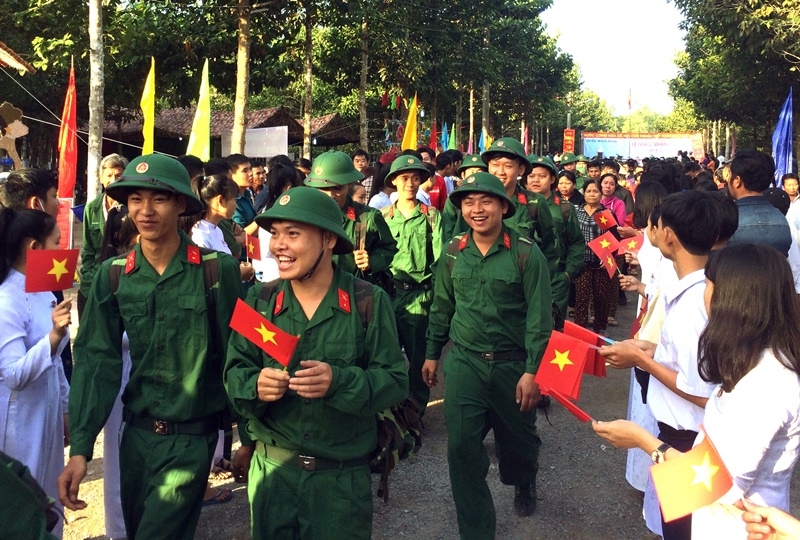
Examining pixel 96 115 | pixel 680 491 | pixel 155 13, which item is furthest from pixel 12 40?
pixel 680 491

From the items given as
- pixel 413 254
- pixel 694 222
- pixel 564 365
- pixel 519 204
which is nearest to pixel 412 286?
pixel 413 254

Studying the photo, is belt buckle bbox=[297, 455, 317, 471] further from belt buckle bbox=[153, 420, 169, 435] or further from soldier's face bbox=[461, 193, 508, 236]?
soldier's face bbox=[461, 193, 508, 236]

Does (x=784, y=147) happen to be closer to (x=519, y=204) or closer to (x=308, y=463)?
(x=519, y=204)

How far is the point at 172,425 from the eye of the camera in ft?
9.07

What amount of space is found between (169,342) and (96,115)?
876 cm

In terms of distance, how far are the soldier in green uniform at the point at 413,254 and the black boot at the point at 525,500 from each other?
4.72 feet

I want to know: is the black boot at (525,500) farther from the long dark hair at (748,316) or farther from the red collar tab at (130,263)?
the red collar tab at (130,263)

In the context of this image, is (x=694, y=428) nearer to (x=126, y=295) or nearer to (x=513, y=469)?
(x=513, y=469)

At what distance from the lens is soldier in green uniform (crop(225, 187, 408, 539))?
8.21ft

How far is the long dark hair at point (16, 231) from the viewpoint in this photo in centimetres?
311

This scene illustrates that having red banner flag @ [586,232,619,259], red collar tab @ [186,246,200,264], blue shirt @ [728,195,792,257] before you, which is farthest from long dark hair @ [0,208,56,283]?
blue shirt @ [728,195,792,257]

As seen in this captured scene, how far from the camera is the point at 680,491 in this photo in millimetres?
1975

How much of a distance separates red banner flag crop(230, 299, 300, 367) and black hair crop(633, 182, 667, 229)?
153 inches

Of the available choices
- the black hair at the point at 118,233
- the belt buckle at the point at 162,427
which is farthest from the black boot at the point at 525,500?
the black hair at the point at 118,233
